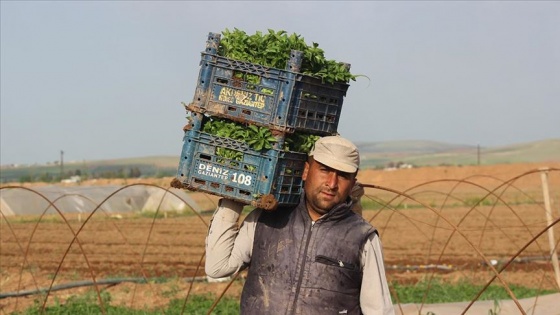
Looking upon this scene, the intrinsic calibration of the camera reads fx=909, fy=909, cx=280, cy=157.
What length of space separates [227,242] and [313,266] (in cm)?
39

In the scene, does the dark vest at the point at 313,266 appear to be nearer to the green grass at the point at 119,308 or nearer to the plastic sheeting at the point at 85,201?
the green grass at the point at 119,308

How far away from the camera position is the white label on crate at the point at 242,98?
3930 mm

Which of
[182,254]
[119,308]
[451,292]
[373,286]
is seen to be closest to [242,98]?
[373,286]

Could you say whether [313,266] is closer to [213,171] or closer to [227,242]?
[227,242]

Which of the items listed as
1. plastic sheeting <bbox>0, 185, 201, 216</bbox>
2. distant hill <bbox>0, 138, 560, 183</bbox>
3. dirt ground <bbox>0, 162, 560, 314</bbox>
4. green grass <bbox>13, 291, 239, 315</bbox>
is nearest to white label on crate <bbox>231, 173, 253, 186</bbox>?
dirt ground <bbox>0, 162, 560, 314</bbox>

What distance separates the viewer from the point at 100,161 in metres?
129

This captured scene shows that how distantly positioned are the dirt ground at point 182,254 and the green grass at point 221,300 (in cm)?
26

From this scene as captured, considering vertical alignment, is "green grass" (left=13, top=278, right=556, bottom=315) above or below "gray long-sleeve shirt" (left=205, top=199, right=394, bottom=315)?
below

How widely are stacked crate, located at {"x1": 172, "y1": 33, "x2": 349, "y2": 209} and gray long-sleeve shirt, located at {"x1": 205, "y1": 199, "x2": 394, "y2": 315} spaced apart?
108mm

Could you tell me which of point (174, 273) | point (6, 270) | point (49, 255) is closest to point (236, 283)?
point (174, 273)

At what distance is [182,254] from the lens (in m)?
16.0

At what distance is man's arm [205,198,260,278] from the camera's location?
3799 millimetres

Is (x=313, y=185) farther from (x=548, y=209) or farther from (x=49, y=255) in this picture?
(x=49, y=255)

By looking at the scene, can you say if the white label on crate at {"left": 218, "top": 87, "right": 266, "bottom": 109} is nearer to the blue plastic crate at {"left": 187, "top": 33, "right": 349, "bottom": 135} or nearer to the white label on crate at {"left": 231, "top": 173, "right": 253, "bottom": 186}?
the blue plastic crate at {"left": 187, "top": 33, "right": 349, "bottom": 135}
